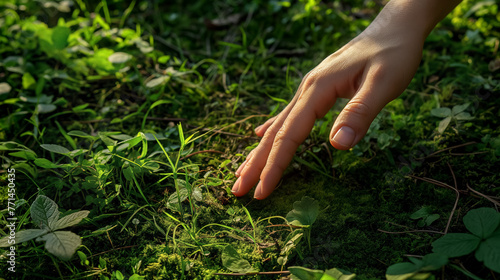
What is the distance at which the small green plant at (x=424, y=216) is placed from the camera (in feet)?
4.97

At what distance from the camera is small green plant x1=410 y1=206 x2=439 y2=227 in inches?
59.6

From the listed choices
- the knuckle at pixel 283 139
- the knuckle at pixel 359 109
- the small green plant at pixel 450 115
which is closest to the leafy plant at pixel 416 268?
the knuckle at pixel 359 109

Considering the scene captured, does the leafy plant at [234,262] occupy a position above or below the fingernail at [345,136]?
below

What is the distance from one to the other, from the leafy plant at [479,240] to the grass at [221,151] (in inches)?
3.2

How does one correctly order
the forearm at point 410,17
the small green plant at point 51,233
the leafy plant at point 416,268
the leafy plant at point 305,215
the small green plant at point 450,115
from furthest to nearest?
the small green plant at point 450,115, the forearm at point 410,17, the leafy plant at point 305,215, the small green plant at point 51,233, the leafy plant at point 416,268

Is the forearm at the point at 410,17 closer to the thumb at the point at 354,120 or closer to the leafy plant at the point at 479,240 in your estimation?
the thumb at the point at 354,120

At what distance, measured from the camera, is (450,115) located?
194cm

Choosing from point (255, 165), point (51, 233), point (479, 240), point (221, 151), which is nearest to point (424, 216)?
point (479, 240)

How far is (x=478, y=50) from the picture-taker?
101 inches

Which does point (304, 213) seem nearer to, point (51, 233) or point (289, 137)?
point (289, 137)

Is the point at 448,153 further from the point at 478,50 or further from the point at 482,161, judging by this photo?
the point at 478,50

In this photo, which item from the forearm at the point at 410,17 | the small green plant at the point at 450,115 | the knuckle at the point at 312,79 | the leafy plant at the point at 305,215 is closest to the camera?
the leafy plant at the point at 305,215

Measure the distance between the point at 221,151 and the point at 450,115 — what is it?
136 centimetres

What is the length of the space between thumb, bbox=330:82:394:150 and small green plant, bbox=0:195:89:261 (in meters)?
1.16
